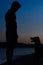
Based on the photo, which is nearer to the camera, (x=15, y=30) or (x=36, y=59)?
(x=36, y=59)

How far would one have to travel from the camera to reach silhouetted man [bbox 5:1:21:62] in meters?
5.59

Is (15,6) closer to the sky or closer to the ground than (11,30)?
closer to the sky

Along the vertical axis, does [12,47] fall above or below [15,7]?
below

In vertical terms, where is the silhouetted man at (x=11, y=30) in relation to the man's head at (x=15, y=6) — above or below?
below

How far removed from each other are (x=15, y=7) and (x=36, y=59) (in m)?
1.57

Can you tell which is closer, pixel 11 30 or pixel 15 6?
pixel 11 30

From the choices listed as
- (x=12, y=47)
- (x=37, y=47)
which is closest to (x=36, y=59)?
(x=37, y=47)

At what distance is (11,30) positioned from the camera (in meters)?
5.59

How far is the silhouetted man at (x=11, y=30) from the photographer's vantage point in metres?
5.59

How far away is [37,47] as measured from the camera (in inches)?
200

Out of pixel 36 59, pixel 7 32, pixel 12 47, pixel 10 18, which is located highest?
pixel 10 18

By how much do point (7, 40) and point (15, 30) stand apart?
1.15ft

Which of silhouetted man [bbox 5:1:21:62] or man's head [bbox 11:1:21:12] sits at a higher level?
man's head [bbox 11:1:21:12]

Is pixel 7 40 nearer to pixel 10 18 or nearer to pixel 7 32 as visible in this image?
pixel 7 32
